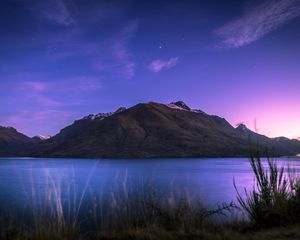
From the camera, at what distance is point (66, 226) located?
9453 mm

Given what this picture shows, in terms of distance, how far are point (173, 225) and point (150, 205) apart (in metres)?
1.17

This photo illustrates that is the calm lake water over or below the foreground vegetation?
below

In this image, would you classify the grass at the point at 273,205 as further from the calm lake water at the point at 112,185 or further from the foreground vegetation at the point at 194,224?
the calm lake water at the point at 112,185

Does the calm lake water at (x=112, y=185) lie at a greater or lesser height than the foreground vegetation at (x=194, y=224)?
lesser

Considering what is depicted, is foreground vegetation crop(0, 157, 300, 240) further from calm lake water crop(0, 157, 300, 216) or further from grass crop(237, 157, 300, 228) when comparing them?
calm lake water crop(0, 157, 300, 216)

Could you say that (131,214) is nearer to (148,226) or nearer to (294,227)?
(148,226)

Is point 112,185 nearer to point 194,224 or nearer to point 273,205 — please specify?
point 194,224

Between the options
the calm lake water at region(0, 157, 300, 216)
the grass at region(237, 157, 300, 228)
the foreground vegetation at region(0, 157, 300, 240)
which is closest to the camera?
the foreground vegetation at region(0, 157, 300, 240)

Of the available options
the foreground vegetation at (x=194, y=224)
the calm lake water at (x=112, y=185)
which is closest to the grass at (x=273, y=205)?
the foreground vegetation at (x=194, y=224)

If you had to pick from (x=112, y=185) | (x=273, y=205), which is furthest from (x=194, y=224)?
(x=112, y=185)

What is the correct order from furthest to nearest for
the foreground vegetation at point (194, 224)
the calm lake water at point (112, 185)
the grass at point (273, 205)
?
1. the calm lake water at point (112, 185)
2. the grass at point (273, 205)
3. the foreground vegetation at point (194, 224)

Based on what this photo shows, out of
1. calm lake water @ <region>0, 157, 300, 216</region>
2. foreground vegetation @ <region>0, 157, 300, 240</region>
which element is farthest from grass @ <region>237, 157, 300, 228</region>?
calm lake water @ <region>0, 157, 300, 216</region>

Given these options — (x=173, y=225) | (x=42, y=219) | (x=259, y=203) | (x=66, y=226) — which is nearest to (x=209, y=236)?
(x=173, y=225)

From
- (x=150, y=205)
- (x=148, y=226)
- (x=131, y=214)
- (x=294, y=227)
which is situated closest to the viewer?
(x=294, y=227)
